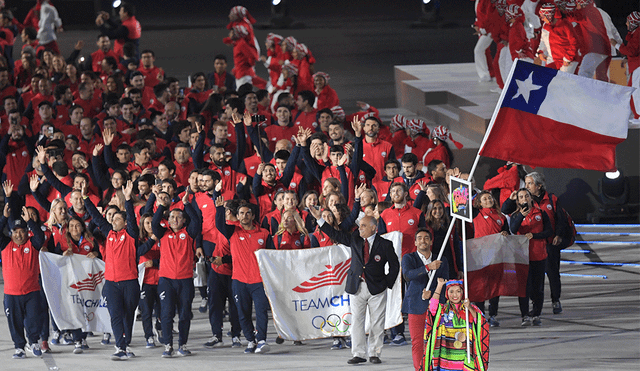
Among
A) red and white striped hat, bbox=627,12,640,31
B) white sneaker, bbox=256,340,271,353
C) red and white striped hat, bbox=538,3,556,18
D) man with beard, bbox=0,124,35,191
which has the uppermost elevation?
red and white striped hat, bbox=538,3,556,18

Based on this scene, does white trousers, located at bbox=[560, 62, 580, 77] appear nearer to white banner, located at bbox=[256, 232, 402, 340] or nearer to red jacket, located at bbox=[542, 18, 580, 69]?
red jacket, located at bbox=[542, 18, 580, 69]

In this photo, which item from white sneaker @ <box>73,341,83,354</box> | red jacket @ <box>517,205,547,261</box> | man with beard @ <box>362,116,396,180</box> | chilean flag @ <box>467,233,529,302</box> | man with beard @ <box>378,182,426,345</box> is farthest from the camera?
man with beard @ <box>362,116,396,180</box>

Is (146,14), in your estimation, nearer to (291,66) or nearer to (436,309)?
(291,66)

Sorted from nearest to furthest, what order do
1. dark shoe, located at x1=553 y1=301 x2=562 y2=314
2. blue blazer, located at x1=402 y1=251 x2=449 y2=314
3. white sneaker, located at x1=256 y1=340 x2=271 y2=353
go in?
blue blazer, located at x1=402 y1=251 x2=449 y2=314, white sneaker, located at x1=256 y1=340 x2=271 y2=353, dark shoe, located at x1=553 y1=301 x2=562 y2=314

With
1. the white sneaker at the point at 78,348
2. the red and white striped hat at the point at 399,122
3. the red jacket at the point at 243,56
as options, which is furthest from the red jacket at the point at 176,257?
the red jacket at the point at 243,56

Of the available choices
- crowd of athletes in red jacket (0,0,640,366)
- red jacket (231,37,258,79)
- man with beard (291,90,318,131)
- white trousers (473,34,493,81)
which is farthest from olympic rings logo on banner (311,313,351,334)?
red jacket (231,37,258,79)

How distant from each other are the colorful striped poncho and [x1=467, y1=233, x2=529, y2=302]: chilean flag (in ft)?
9.15

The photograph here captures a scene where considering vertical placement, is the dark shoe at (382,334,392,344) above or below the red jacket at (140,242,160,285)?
below

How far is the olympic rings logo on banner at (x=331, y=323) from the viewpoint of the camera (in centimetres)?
1103

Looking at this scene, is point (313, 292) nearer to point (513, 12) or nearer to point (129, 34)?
point (513, 12)

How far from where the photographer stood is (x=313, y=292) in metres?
11.1

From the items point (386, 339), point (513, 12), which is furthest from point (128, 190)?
point (513, 12)

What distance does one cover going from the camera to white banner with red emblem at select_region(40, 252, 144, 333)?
11148mm

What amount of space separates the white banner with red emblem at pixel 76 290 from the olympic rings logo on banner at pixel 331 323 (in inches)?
82.3
